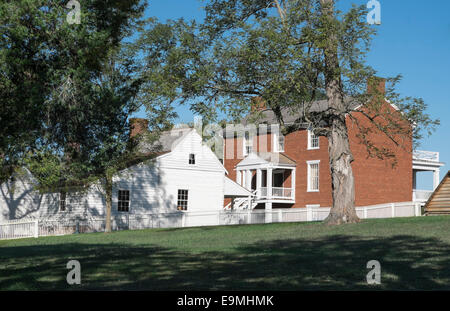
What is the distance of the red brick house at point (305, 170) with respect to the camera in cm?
4525

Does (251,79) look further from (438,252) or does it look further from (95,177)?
(438,252)

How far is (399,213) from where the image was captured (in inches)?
1356

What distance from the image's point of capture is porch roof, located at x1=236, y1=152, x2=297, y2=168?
46.6 metres

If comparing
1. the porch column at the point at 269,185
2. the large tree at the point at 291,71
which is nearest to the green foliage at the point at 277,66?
the large tree at the point at 291,71

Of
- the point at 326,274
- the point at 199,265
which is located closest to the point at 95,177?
the point at 199,265

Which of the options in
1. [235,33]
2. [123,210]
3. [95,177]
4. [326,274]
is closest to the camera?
[326,274]

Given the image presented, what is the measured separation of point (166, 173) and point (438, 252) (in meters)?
28.8

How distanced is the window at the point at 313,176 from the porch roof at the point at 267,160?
60.4 inches

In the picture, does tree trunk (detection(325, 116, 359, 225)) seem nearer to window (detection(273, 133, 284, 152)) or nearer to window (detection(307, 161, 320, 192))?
window (detection(307, 161, 320, 192))

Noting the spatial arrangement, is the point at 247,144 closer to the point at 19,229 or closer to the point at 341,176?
the point at 19,229

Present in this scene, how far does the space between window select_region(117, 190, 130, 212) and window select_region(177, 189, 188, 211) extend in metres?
3.91

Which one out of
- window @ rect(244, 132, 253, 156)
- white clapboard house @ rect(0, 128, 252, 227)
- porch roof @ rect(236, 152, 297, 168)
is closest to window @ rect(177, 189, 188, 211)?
white clapboard house @ rect(0, 128, 252, 227)

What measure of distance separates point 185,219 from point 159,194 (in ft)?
13.3

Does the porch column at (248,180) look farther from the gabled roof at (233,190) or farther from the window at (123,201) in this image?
the window at (123,201)
